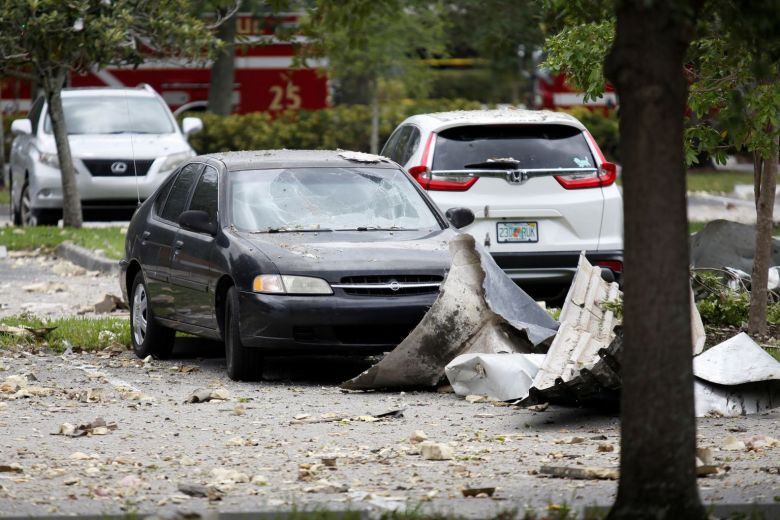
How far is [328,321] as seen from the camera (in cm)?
964

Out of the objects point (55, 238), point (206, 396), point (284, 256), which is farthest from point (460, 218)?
point (55, 238)

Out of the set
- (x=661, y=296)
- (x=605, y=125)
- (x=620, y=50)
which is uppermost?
(x=620, y=50)

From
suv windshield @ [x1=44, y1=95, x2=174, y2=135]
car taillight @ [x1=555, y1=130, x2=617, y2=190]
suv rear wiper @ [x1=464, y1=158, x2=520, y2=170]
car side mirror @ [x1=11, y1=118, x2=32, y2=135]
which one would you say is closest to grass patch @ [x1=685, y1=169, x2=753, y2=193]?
suv windshield @ [x1=44, y1=95, x2=174, y2=135]

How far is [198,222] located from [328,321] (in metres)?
1.43

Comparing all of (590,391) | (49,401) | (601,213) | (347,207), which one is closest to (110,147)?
(601,213)

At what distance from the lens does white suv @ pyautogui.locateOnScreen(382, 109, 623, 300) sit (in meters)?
13.1

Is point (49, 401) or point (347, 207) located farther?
point (347, 207)

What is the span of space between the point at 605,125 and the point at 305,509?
27.8 m

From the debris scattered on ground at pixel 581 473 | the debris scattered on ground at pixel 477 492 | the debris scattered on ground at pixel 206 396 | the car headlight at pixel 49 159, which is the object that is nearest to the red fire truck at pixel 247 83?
the car headlight at pixel 49 159

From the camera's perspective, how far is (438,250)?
10164 mm

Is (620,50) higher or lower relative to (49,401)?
higher

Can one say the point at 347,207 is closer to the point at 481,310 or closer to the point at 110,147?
the point at 481,310

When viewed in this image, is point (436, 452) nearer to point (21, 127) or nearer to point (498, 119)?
point (498, 119)

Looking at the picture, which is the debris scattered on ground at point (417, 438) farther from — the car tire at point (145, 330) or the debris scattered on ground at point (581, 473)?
the car tire at point (145, 330)
